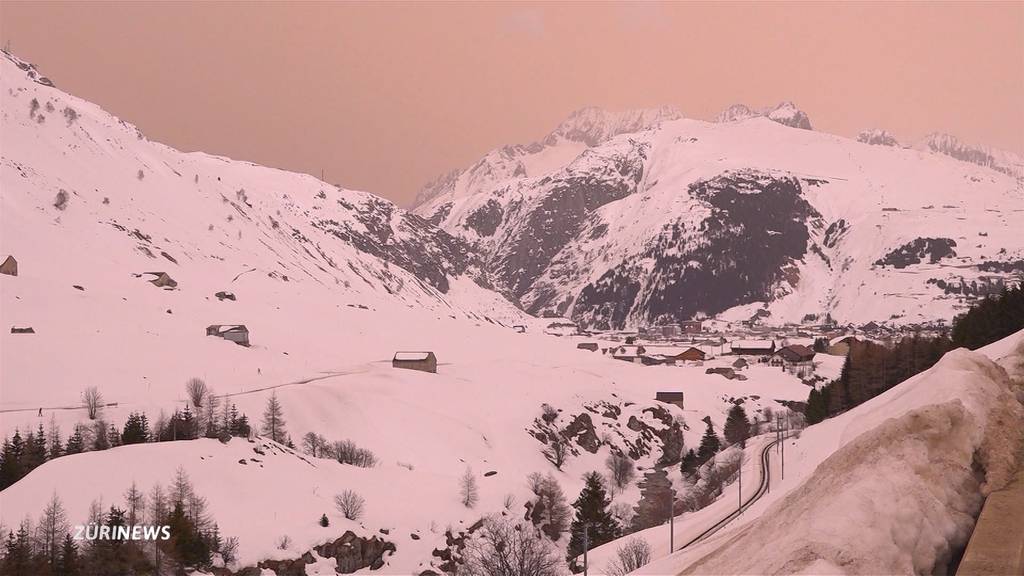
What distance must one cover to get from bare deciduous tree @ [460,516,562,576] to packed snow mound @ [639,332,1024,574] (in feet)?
129

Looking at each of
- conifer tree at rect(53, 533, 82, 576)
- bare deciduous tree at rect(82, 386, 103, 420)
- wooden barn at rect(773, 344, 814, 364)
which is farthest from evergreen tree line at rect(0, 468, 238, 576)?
wooden barn at rect(773, 344, 814, 364)

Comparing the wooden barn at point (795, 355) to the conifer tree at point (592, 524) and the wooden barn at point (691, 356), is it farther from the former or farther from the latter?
the conifer tree at point (592, 524)

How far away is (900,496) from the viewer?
15492 mm

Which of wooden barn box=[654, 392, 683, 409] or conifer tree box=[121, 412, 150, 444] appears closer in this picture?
conifer tree box=[121, 412, 150, 444]

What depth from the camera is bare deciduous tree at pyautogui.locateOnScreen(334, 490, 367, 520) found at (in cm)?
6225

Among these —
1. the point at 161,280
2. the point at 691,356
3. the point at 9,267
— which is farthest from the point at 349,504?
the point at 691,356

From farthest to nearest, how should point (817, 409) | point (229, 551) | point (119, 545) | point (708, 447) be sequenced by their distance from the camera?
point (708, 447) → point (817, 409) → point (229, 551) → point (119, 545)

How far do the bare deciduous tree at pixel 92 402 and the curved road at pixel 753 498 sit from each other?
53693 millimetres

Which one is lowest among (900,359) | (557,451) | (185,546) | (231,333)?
(557,451)

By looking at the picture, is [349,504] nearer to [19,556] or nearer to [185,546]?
[185,546]

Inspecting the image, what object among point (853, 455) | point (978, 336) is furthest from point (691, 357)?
point (853, 455)

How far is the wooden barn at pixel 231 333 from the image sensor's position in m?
127

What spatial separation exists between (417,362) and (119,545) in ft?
271

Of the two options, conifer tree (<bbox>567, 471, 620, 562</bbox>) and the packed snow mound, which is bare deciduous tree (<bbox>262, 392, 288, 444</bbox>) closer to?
conifer tree (<bbox>567, 471, 620, 562</bbox>)
